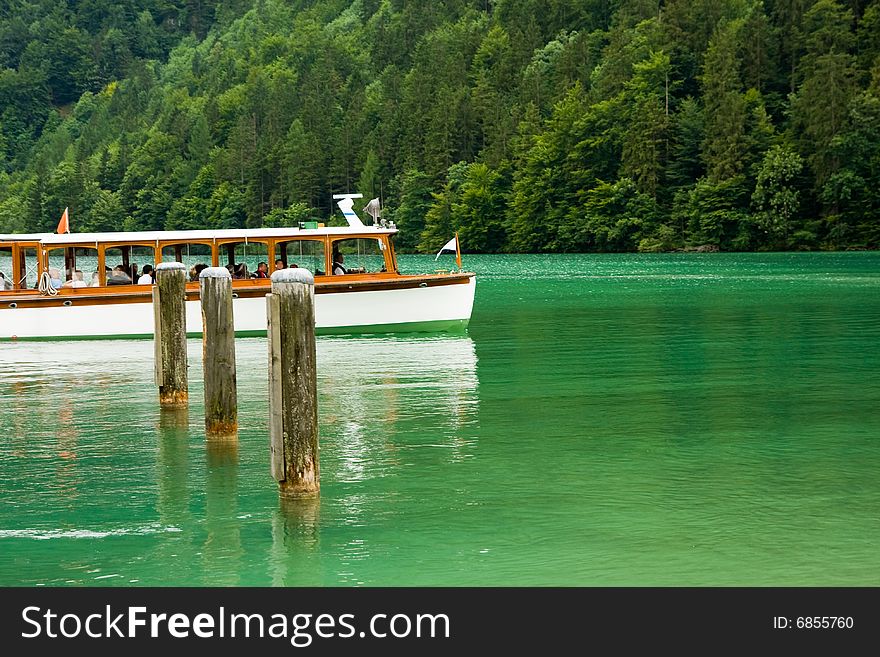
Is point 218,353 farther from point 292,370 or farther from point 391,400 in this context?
point 391,400

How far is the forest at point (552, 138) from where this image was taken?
10700cm

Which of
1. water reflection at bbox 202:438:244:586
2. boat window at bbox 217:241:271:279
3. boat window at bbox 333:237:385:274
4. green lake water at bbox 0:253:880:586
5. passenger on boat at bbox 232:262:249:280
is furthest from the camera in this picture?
boat window at bbox 333:237:385:274

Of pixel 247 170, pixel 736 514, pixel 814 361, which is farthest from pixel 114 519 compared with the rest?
pixel 247 170

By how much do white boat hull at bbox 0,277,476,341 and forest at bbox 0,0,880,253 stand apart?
73.5 meters

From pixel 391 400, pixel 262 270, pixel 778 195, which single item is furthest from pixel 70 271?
pixel 778 195

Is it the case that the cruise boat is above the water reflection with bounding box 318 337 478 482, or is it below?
above

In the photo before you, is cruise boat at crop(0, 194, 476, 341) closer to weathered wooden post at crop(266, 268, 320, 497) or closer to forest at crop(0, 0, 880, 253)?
weathered wooden post at crop(266, 268, 320, 497)

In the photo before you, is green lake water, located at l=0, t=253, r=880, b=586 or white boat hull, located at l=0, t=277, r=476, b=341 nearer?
green lake water, located at l=0, t=253, r=880, b=586

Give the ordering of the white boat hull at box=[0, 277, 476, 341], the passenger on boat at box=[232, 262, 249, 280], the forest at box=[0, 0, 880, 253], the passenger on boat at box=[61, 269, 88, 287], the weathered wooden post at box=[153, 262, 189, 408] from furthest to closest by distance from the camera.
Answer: the forest at box=[0, 0, 880, 253] → the passenger on boat at box=[232, 262, 249, 280] → the passenger on boat at box=[61, 269, 88, 287] → the white boat hull at box=[0, 277, 476, 341] → the weathered wooden post at box=[153, 262, 189, 408]

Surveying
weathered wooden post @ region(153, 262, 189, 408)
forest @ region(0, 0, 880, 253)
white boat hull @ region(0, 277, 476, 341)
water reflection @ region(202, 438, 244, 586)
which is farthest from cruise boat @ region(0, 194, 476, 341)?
forest @ region(0, 0, 880, 253)

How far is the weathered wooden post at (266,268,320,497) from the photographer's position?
12922 mm

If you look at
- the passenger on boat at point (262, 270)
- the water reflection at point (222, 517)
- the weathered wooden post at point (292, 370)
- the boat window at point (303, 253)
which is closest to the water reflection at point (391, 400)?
the water reflection at point (222, 517)

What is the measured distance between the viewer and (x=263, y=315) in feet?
110

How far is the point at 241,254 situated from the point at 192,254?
1.21 meters
